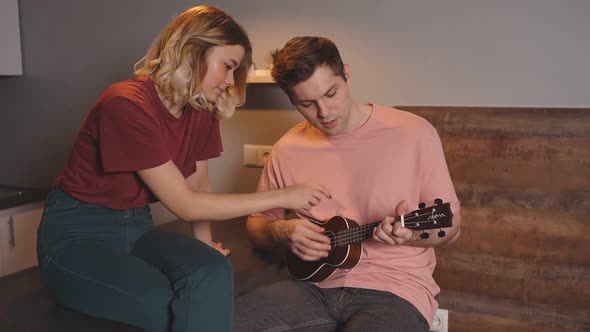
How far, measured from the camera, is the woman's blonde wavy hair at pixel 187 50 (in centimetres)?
140

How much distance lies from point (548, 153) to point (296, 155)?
0.72 meters

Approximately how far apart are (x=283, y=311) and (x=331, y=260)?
176 millimetres

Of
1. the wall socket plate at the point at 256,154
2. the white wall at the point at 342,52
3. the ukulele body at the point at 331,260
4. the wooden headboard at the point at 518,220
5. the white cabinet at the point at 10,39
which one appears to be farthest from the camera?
the white cabinet at the point at 10,39

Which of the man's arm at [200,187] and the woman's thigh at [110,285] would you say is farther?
the man's arm at [200,187]

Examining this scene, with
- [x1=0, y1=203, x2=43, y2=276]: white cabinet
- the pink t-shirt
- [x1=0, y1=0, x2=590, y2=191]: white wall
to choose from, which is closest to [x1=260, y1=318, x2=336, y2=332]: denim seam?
the pink t-shirt

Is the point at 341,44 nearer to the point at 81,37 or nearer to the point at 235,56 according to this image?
the point at 235,56

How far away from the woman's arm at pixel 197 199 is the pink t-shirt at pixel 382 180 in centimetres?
21

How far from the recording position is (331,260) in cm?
150

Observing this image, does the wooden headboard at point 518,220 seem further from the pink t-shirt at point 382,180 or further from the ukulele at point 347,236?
the ukulele at point 347,236

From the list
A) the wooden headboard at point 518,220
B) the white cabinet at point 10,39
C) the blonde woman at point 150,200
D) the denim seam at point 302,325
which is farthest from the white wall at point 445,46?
the white cabinet at point 10,39

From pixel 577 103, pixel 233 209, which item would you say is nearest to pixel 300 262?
pixel 233 209

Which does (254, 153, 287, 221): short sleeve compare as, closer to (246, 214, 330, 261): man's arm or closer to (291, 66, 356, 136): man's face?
(246, 214, 330, 261): man's arm

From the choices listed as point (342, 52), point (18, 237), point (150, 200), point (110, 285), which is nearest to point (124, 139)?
point (150, 200)

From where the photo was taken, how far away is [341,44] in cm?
205
